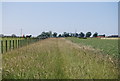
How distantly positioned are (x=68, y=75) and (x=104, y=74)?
4.09 feet

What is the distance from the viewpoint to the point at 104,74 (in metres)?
6.23

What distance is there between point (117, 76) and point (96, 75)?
72 cm

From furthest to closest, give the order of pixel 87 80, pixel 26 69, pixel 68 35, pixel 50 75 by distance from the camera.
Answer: pixel 68 35, pixel 26 69, pixel 50 75, pixel 87 80

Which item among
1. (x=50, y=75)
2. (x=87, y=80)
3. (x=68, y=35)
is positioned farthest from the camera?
(x=68, y=35)

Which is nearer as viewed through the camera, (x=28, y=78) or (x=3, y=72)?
(x=28, y=78)

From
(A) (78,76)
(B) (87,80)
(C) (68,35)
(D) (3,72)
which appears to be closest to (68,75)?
(A) (78,76)

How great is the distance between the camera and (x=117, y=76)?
618 centimetres

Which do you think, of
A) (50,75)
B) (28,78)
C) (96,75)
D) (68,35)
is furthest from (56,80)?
(68,35)

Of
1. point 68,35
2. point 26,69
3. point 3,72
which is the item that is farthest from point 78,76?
point 68,35

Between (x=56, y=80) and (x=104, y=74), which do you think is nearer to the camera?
(x=56, y=80)

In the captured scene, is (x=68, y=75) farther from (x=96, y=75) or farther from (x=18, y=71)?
(x=18, y=71)

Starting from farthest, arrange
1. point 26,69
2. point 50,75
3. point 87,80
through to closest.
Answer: point 26,69 → point 50,75 → point 87,80

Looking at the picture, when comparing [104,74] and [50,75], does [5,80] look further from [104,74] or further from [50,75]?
[104,74]

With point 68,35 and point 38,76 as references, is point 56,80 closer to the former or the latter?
point 38,76
